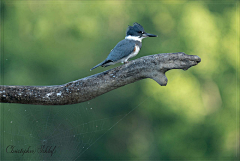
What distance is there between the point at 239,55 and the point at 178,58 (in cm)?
686

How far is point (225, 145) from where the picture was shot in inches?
336

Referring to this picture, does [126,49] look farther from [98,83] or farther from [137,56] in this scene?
[137,56]

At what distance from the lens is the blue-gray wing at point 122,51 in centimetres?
260

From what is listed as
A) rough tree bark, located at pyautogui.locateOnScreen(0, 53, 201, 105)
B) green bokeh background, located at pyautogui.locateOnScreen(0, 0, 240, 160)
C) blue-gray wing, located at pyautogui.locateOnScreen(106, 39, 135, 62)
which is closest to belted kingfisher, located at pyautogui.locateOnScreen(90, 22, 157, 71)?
blue-gray wing, located at pyautogui.locateOnScreen(106, 39, 135, 62)

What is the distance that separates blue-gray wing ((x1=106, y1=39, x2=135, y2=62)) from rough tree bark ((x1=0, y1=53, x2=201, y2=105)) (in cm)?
22

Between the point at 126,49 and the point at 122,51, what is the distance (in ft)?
0.16

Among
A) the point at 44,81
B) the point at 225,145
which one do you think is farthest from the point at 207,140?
the point at 44,81

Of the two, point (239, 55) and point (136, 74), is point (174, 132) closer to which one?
point (239, 55)

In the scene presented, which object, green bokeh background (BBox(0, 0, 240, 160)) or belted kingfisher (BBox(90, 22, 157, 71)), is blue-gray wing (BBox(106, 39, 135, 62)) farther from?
green bokeh background (BBox(0, 0, 240, 160))

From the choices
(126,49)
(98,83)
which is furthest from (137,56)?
(98,83)

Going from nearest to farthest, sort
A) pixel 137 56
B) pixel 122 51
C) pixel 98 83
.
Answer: pixel 98 83 → pixel 122 51 → pixel 137 56

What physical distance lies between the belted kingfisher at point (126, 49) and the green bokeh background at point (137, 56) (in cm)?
504

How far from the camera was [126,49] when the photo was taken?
105 inches

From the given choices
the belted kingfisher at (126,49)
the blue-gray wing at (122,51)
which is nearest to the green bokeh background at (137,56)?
the belted kingfisher at (126,49)
